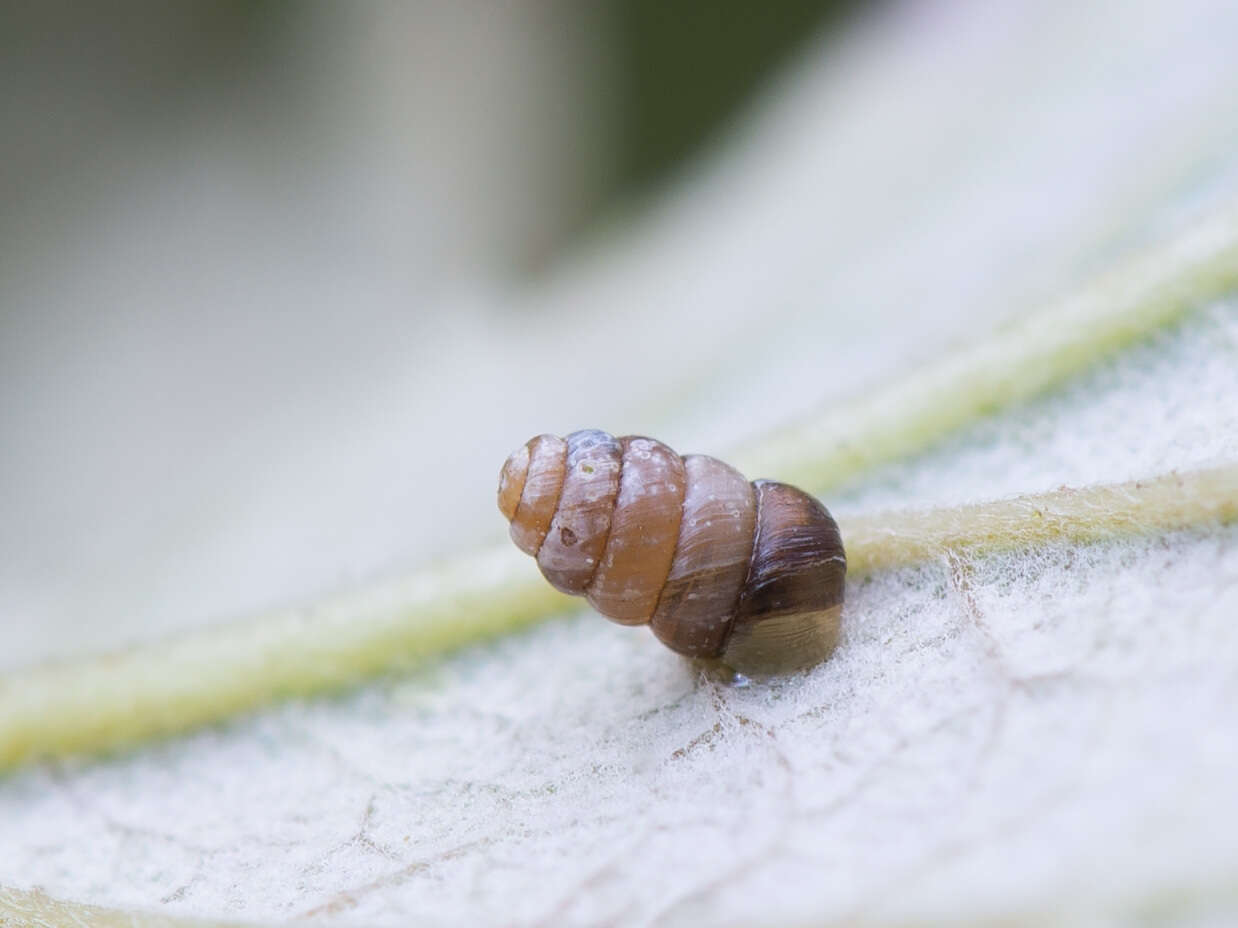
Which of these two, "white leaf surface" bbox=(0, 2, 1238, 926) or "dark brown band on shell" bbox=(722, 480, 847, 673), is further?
"dark brown band on shell" bbox=(722, 480, 847, 673)

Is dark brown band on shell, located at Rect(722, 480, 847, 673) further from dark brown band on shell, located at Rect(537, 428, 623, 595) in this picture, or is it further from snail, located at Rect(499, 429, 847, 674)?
dark brown band on shell, located at Rect(537, 428, 623, 595)

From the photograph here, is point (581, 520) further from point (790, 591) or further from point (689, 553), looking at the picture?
point (790, 591)

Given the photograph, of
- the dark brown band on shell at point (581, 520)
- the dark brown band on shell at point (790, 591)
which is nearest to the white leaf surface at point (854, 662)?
the dark brown band on shell at point (790, 591)

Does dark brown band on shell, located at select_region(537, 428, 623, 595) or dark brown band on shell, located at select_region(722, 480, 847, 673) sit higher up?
dark brown band on shell, located at select_region(537, 428, 623, 595)

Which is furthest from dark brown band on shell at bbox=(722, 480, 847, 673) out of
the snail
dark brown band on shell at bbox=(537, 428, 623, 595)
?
dark brown band on shell at bbox=(537, 428, 623, 595)

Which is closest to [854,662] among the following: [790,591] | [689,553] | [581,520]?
[790,591]

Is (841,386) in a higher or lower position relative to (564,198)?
lower

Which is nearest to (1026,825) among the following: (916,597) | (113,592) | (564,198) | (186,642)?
(916,597)

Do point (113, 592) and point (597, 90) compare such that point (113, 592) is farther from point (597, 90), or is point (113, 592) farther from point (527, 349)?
point (597, 90)
